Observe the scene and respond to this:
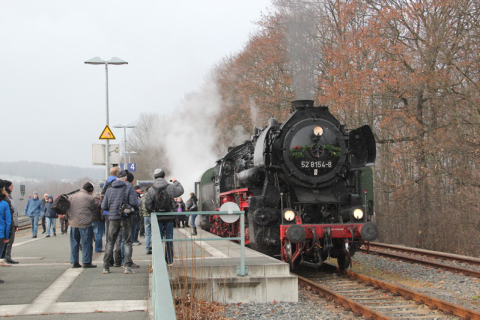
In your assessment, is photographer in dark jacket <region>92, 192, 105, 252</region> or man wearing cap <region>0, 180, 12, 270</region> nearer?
man wearing cap <region>0, 180, 12, 270</region>

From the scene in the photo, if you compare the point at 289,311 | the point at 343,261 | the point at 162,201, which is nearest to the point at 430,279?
the point at 343,261

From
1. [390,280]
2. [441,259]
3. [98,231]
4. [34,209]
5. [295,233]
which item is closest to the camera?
[295,233]

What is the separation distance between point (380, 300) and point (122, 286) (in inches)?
154

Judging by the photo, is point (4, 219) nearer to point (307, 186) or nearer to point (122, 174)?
point (122, 174)

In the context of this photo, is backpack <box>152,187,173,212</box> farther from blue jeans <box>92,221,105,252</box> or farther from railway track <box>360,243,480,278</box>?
railway track <box>360,243,480,278</box>

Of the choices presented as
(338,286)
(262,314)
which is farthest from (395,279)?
(262,314)

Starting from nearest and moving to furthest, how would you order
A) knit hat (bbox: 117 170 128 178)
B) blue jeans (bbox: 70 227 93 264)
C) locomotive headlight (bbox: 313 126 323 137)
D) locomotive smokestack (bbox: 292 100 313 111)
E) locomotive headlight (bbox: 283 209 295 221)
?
knit hat (bbox: 117 170 128 178), blue jeans (bbox: 70 227 93 264), locomotive headlight (bbox: 283 209 295 221), locomotive headlight (bbox: 313 126 323 137), locomotive smokestack (bbox: 292 100 313 111)

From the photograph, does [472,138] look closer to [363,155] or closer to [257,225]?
[363,155]

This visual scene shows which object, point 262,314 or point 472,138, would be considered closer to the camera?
point 262,314

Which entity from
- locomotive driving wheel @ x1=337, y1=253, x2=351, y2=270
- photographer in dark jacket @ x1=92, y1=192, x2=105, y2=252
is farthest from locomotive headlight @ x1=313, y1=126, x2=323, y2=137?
photographer in dark jacket @ x1=92, y1=192, x2=105, y2=252

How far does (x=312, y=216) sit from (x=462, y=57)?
10372 mm

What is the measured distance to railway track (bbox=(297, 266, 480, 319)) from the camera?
21.5 feet

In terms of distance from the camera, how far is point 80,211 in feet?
28.7

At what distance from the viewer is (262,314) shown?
674 centimetres
